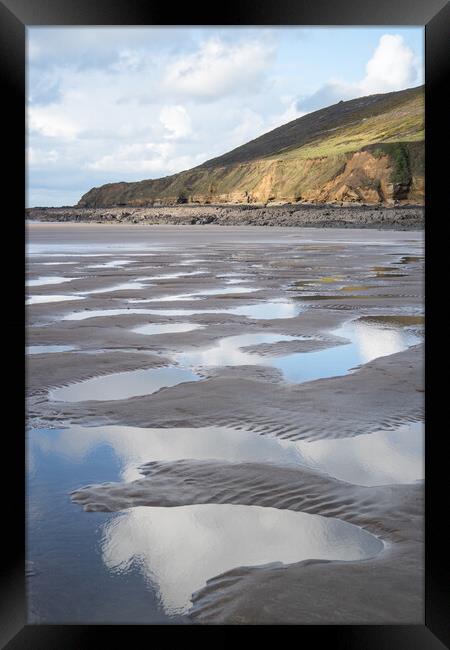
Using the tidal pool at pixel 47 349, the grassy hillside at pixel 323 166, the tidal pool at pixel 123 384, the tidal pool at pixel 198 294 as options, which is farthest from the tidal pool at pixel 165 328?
the grassy hillside at pixel 323 166

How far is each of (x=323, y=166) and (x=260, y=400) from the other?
348 ft

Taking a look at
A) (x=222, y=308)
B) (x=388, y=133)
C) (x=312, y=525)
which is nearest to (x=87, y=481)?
(x=312, y=525)

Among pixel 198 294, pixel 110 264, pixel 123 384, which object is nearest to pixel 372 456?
pixel 123 384

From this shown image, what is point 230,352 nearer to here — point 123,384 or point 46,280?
point 123,384

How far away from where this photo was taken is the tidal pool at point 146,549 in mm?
3309

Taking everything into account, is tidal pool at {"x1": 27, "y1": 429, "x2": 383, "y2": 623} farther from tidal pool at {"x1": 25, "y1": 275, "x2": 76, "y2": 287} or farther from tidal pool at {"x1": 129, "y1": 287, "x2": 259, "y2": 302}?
tidal pool at {"x1": 25, "y1": 275, "x2": 76, "y2": 287}

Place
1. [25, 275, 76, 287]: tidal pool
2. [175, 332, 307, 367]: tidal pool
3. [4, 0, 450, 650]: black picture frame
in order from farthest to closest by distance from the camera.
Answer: [25, 275, 76, 287]: tidal pool < [175, 332, 307, 367]: tidal pool < [4, 0, 450, 650]: black picture frame

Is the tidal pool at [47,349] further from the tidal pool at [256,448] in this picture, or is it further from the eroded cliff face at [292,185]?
the eroded cliff face at [292,185]

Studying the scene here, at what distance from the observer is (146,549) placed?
387 cm

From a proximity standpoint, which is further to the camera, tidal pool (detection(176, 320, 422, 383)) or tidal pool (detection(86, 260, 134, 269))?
tidal pool (detection(86, 260, 134, 269))

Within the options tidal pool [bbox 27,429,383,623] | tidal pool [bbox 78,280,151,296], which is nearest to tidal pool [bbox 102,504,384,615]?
tidal pool [bbox 27,429,383,623]

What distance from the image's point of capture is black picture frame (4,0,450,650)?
283 centimetres

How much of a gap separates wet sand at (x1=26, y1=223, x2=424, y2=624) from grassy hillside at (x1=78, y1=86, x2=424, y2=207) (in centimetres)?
8252

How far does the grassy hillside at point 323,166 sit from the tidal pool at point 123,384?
88273mm
